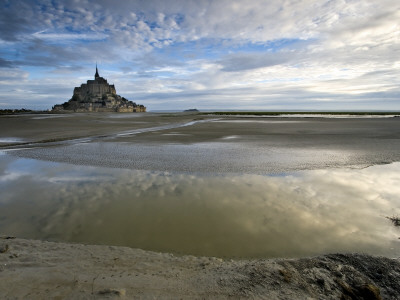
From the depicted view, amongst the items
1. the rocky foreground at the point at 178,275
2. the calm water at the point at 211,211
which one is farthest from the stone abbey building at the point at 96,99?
the rocky foreground at the point at 178,275

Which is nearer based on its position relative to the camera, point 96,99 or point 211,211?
point 211,211

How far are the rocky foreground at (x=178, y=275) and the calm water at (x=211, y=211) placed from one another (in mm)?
410

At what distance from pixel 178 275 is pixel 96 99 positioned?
163543 millimetres

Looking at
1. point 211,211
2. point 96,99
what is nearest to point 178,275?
point 211,211

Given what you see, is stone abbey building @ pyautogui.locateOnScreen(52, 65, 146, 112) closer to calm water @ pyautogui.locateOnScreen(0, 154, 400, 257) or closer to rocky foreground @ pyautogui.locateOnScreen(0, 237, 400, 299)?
calm water @ pyautogui.locateOnScreen(0, 154, 400, 257)

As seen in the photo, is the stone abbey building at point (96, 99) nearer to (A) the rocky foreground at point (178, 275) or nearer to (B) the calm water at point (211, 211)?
(B) the calm water at point (211, 211)

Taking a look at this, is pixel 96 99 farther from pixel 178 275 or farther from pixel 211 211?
pixel 178 275

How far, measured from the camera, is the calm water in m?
3.89

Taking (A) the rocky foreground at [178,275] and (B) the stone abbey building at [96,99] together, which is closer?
(A) the rocky foreground at [178,275]

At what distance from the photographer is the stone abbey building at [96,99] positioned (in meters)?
138

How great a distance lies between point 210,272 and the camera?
2.97m

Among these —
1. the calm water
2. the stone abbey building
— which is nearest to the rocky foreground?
the calm water

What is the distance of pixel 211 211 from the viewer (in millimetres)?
5031

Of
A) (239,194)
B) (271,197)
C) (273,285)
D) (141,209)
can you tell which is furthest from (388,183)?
(141,209)
